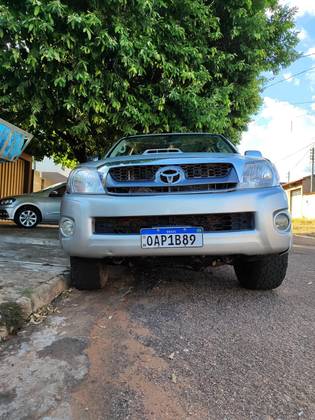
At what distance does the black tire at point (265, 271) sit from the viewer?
11.6 feet

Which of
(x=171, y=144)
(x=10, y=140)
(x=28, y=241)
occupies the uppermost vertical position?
(x=10, y=140)

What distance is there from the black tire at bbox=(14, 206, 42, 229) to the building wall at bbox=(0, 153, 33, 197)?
138 inches

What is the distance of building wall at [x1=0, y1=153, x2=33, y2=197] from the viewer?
47.4 ft

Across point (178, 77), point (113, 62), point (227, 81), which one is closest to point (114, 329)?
point (113, 62)

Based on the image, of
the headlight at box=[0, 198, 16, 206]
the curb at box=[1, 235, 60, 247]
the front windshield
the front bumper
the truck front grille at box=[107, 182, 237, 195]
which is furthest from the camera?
the headlight at box=[0, 198, 16, 206]

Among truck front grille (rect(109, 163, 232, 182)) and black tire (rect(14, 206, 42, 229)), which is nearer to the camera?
truck front grille (rect(109, 163, 232, 182))

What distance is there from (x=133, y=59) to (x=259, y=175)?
136 inches

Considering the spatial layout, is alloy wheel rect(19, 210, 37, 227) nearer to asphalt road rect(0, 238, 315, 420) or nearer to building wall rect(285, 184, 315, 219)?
asphalt road rect(0, 238, 315, 420)

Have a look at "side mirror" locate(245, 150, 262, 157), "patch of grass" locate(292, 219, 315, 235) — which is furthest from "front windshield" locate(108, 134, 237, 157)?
"patch of grass" locate(292, 219, 315, 235)

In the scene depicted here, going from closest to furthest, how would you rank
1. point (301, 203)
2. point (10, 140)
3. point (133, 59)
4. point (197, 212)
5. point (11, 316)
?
point (11, 316)
point (197, 212)
point (133, 59)
point (10, 140)
point (301, 203)

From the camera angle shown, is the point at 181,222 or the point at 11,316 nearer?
the point at 11,316

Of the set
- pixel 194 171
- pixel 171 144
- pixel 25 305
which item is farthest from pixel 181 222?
pixel 171 144

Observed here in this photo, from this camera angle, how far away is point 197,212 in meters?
3.15

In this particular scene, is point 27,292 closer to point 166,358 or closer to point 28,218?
point 166,358
